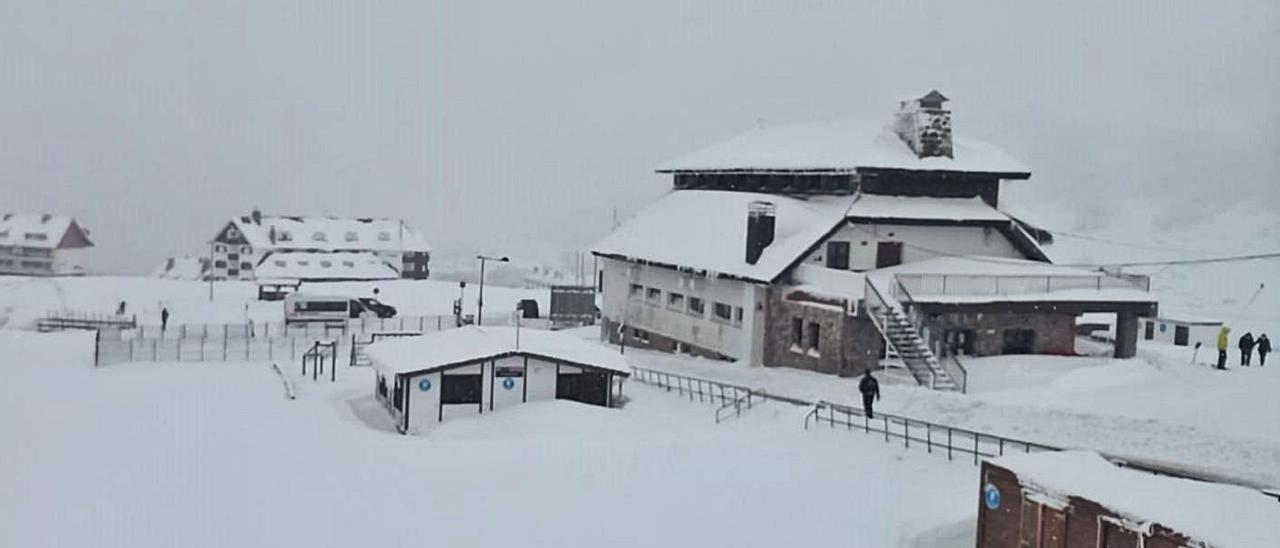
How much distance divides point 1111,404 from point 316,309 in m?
37.9

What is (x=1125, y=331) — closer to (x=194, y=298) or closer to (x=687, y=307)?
(x=687, y=307)

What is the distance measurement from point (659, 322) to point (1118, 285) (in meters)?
15.9

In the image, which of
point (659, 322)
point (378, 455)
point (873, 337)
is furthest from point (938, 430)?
point (659, 322)

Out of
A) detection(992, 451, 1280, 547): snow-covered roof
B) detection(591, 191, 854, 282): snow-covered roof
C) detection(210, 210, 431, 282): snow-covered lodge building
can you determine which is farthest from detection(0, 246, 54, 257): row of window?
detection(992, 451, 1280, 547): snow-covered roof

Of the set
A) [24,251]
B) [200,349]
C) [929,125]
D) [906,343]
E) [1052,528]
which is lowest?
[200,349]

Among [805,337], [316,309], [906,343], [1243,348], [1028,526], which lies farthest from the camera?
[316,309]

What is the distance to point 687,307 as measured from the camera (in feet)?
138

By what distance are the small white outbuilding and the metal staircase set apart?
24.0 feet

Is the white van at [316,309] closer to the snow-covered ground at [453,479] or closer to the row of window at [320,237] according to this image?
the snow-covered ground at [453,479]

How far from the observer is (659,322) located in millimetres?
43844

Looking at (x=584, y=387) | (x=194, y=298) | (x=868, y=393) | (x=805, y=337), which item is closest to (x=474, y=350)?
(x=584, y=387)

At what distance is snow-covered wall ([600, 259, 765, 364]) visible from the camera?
37.8 meters

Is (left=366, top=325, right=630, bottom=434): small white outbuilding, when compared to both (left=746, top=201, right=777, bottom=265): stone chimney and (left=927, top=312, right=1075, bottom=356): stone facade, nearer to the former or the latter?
(left=746, top=201, right=777, bottom=265): stone chimney

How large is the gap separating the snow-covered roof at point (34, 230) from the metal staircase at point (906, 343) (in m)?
90.6
